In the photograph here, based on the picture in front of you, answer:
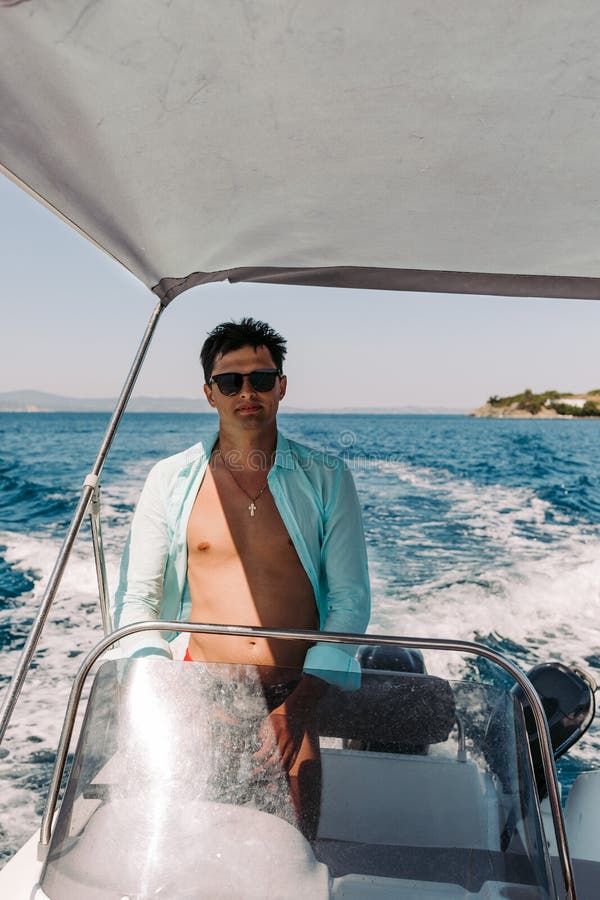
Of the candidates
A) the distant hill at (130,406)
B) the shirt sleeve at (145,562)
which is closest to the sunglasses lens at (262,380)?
the shirt sleeve at (145,562)

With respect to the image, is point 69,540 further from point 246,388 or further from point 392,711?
point 392,711

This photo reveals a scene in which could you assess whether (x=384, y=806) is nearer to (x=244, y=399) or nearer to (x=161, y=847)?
(x=161, y=847)

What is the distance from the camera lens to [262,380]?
198 cm

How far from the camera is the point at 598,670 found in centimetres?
477

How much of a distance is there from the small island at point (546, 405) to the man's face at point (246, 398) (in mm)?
42698

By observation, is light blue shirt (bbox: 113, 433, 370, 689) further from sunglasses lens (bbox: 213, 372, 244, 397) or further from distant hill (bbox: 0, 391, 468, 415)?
distant hill (bbox: 0, 391, 468, 415)

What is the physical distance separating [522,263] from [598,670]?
11.5 ft

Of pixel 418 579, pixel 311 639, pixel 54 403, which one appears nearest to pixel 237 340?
pixel 311 639

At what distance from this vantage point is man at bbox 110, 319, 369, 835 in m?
1.97

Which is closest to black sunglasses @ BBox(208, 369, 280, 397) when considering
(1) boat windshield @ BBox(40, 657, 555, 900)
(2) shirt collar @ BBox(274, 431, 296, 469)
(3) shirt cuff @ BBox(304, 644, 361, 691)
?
(2) shirt collar @ BBox(274, 431, 296, 469)

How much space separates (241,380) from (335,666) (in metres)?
0.85

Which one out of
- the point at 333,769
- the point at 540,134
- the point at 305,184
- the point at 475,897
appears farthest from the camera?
the point at 305,184

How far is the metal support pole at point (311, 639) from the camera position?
4.03 ft

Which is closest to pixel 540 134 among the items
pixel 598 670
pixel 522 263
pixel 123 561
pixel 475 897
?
pixel 522 263
